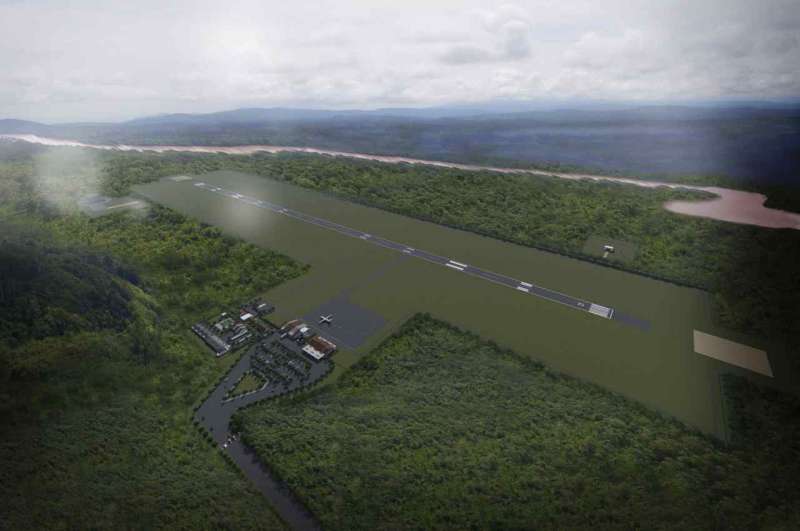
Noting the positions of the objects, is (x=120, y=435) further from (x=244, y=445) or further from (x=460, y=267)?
(x=460, y=267)

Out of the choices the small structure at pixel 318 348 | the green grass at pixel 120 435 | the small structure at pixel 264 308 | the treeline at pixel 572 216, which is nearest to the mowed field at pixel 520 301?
the small structure at pixel 264 308

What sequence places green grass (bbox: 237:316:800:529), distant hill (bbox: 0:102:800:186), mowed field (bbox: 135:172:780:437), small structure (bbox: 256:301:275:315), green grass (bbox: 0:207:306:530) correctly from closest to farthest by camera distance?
green grass (bbox: 0:207:306:530), green grass (bbox: 237:316:800:529), mowed field (bbox: 135:172:780:437), small structure (bbox: 256:301:275:315), distant hill (bbox: 0:102:800:186)

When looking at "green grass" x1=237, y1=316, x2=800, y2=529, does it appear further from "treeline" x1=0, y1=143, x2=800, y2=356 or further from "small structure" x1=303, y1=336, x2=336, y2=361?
"treeline" x1=0, y1=143, x2=800, y2=356

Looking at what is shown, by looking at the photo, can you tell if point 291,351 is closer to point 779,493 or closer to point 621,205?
point 779,493

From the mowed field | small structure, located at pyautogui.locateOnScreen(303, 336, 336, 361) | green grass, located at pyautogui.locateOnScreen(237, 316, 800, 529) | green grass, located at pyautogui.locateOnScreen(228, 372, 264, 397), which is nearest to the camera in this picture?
green grass, located at pyautogui.locateOnScreen(237, 316, 800, 529)

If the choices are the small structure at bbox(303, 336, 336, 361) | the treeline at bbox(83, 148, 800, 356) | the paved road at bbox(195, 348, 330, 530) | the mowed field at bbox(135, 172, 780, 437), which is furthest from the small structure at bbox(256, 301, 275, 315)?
the treeline at bbox(83, 148, 800, 356)

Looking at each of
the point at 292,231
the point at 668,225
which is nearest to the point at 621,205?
the point at 668,225
